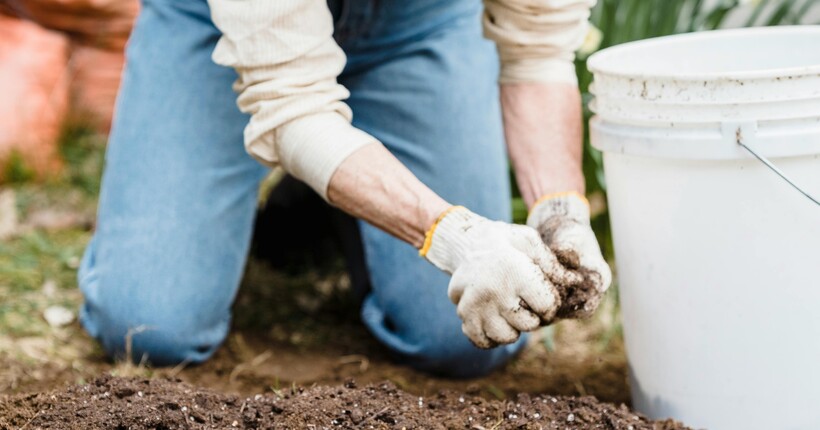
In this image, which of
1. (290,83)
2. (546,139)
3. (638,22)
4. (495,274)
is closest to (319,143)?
(290,83)

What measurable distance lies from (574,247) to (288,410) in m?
0.44

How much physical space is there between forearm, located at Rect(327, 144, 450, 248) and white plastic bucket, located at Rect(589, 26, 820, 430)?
0.91 feet

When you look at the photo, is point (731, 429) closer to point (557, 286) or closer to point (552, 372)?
point (557, 286)

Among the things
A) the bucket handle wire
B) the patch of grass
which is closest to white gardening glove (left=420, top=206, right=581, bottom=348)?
the bucket handle wire

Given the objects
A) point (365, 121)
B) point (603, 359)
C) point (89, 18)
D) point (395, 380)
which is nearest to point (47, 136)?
point (89, 18)

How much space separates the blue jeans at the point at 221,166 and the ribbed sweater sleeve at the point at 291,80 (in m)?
0.33

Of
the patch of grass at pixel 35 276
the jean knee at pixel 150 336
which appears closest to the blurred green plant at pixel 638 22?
the jean knee at pixel 150 336

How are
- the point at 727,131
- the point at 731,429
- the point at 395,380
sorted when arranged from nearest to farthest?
the point at 727,131
the point at 731,429
the point at 395,380

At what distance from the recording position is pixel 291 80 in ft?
4.59

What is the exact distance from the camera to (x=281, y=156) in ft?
4.75

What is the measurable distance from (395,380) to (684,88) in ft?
2.49

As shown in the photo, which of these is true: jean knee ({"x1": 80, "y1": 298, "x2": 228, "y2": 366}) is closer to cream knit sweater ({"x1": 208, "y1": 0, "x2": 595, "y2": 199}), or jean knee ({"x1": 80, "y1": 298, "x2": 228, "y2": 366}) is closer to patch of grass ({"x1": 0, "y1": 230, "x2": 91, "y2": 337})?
patch of grass ({"x1": 0, "y1": 230, "x2": 91, "y2": 337})

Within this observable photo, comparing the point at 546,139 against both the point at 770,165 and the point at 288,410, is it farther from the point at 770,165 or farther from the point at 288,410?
the point at 288,410

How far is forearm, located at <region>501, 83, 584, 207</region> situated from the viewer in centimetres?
163
